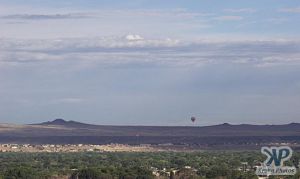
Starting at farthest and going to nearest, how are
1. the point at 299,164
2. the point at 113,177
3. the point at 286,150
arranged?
the point at 299,164
the point at 113,177
the point at 286,150

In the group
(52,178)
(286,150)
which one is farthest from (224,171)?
(286,150)

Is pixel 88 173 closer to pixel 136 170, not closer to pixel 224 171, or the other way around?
pixel 136 170

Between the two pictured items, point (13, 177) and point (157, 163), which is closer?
point (13, 177)

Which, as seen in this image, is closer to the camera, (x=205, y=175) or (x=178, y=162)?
(x=205, y=175)

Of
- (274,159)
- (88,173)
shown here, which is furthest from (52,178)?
(274,159)

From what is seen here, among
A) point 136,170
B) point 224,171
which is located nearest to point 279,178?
point 224,171

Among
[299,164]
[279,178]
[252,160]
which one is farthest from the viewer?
[252,160]

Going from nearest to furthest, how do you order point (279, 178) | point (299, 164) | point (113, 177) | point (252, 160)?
point (279, 178) < point (113, 177) < point (299, 164) < point (252, 160)

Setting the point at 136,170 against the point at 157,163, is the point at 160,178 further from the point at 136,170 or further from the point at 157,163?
the point at 157,163

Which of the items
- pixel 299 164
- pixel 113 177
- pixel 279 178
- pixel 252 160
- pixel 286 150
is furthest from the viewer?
pixel 252 160
